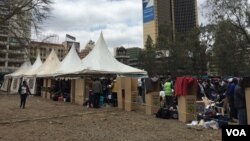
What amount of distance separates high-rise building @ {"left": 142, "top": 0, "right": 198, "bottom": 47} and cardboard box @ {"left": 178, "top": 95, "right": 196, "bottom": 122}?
64.7 metres

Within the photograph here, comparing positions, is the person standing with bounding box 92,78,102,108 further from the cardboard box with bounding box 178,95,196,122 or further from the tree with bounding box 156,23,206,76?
the tree with bounding box 156,23,206,76

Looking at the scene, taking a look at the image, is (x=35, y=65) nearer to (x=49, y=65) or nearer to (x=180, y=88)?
(x=49, y=65)

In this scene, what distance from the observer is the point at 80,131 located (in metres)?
11.1

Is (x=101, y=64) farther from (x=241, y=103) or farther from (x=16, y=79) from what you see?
(x=16, y=79)

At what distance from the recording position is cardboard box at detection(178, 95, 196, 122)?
43.6 feet

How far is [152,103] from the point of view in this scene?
52.7ft

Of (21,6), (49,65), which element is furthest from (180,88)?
(49,65)

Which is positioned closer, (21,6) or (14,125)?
(14,125)

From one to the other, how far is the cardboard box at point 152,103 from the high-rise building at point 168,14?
62.1 metres

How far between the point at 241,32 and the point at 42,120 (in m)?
31.5

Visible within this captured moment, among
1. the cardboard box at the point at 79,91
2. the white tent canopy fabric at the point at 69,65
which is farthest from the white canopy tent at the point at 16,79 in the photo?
the cardboard box at the point at 79,91

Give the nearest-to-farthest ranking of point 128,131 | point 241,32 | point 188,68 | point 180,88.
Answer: point 128,131
point 180,88
point 241,32
point 188,68

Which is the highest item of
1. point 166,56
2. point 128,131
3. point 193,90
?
point 166,56

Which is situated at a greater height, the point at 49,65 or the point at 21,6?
the point at 21,6
